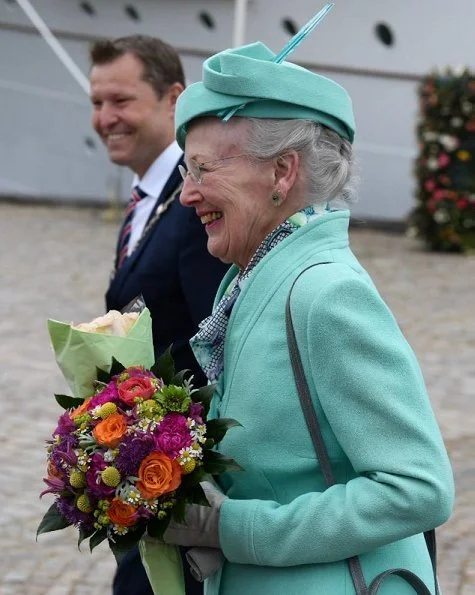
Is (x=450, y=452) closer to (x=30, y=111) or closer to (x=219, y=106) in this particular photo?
(x=219, y=106)

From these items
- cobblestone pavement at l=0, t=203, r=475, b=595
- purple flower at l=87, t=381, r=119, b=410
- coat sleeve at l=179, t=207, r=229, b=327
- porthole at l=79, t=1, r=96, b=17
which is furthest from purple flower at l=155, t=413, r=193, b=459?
porthole at l=79, t=1, r=96, b=17

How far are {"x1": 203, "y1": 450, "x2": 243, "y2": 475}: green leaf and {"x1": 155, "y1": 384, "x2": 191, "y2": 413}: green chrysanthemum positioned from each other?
0.10 metres

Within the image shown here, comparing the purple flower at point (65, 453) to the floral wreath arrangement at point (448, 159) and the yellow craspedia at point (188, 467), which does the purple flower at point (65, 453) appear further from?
the floral wreath arrangement at point (448, 159)

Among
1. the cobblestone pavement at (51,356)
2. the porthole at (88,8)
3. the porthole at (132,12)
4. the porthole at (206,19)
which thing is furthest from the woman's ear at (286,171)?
the porthole at (88,8)

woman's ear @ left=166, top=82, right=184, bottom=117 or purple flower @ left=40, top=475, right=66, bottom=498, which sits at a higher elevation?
woman's ear @ left=166, top=82, right=184, bottom=117

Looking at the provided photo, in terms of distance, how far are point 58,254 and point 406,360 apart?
Answer: 13.1m

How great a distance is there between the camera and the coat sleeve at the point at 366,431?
2244mm

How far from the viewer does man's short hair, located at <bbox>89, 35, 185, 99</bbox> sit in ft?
13.9

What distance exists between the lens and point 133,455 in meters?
2.31

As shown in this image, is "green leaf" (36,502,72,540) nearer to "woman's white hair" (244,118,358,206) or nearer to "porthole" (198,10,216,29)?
"woman's white hair" (244,118,358,206)

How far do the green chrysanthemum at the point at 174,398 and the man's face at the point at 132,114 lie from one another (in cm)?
191

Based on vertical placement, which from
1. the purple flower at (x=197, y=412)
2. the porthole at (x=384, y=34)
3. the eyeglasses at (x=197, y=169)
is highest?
the eyeglasses at (x=197, y=169)

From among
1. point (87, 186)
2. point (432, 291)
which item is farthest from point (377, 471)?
point (87, 186)

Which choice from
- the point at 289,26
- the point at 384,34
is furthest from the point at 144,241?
the point at 289,26
